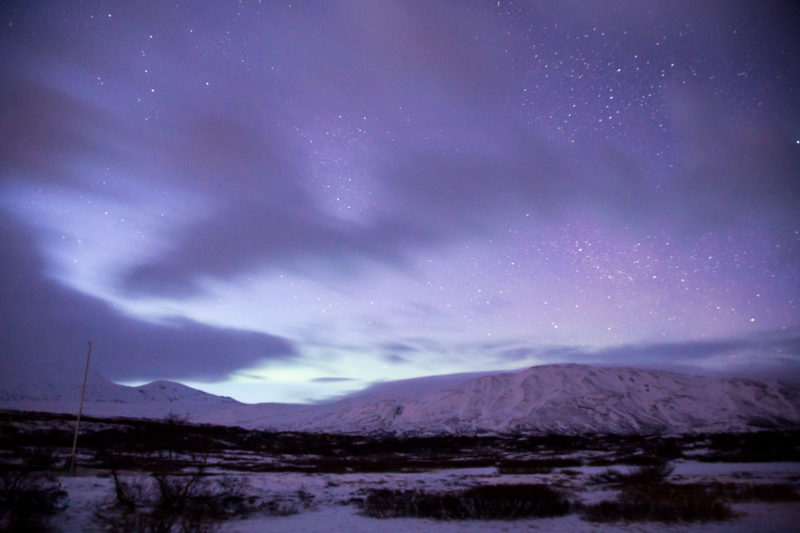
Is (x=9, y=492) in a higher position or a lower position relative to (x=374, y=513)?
higher

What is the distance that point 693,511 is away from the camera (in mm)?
15586

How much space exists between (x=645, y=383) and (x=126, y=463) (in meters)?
211

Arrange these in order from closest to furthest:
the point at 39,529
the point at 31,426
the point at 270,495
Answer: the point at 39,529 → the point at 270,495 → the point at 31,426

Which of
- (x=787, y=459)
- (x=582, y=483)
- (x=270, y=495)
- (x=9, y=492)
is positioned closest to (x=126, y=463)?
(x=270, y=495)

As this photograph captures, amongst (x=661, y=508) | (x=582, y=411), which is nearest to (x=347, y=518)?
(x=661, y=508)

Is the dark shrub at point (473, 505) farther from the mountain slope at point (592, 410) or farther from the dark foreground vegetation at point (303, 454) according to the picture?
the mountain slope at point (592, 410)

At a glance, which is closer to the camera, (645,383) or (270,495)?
(270,495)

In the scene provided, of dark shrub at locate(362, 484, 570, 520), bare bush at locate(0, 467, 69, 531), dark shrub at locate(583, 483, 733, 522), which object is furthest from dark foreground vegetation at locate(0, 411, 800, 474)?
bare bush at locate(0, 467, 69, 531)

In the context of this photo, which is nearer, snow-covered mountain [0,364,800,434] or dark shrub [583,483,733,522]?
dark shrub [583,483,733,522]

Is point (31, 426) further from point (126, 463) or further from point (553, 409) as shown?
point (553, 409)

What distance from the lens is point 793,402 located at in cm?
16375

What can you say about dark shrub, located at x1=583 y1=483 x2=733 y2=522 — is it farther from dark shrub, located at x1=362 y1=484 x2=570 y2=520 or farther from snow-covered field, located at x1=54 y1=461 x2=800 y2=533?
dark shrub, located at x1=362 y1=484 x2=570 y2=520

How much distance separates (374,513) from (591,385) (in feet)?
658

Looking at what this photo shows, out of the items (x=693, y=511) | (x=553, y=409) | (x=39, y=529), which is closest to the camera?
(x=39, y=529)
